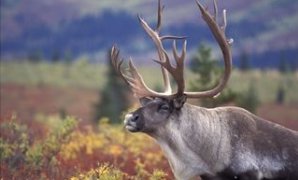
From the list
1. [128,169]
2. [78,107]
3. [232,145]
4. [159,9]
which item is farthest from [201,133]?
[78,107]

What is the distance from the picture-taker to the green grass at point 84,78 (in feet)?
175

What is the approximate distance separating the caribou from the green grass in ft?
140

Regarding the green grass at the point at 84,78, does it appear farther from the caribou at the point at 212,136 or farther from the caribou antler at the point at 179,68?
the caribou at the point at 212,136

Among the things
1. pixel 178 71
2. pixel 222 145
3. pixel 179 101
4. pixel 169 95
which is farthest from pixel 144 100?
pixel 222 145

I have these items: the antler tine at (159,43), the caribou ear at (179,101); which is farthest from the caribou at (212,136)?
the antler tine at (159,43)

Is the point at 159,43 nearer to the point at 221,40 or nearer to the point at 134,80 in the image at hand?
the point at 134,80

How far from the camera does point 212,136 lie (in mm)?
8477

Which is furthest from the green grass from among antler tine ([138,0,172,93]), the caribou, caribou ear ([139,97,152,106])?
the caribou

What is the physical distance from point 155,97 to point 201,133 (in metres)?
0.68

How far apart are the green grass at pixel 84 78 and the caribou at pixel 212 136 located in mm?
42592

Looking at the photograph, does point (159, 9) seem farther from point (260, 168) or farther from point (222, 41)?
point (260, 168)

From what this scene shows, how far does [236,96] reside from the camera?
55.9 feet

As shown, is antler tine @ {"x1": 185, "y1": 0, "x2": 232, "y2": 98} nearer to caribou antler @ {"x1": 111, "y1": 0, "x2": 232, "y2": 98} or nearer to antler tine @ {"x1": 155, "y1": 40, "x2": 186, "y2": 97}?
caribou antler @ {"x1": 111, "y1": 0, "x2": 232, "y2": 98}

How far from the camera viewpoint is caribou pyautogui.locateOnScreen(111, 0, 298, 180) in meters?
8.31
